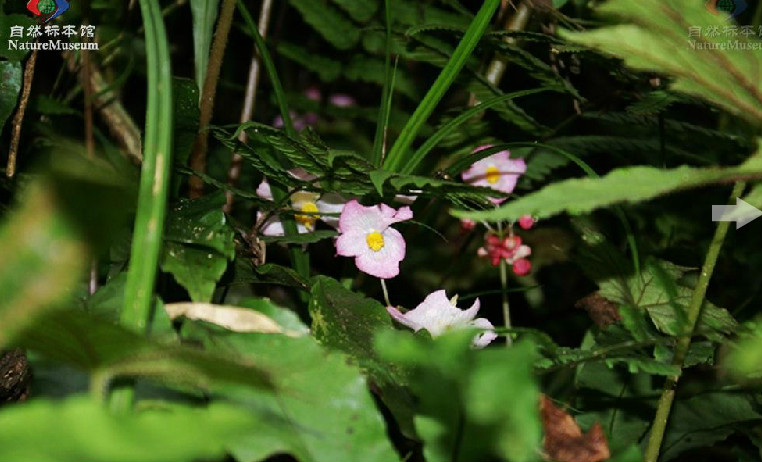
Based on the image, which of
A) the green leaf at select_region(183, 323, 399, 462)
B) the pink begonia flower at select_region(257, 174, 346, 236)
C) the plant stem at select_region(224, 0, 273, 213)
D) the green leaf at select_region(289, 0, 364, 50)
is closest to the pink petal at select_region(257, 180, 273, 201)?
the pink begonia flower at select_region(257, 174, 346, 236)

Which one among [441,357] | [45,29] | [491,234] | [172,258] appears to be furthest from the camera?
[491,234]

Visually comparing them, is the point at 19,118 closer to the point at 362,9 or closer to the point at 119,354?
the point at 119,354

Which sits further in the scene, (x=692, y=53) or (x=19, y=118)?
(x=19, y=118)

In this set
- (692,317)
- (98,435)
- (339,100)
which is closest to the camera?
(98,435)

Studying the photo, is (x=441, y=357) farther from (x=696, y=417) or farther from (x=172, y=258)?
(x=696, y=417)

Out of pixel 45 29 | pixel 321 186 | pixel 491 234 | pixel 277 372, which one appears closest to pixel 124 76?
pixel 45 29

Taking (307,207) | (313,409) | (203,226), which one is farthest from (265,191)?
(313,409)

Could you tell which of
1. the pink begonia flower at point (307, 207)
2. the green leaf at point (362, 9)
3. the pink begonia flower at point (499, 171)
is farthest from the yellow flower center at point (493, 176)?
the green leaf at point (362, 9)
